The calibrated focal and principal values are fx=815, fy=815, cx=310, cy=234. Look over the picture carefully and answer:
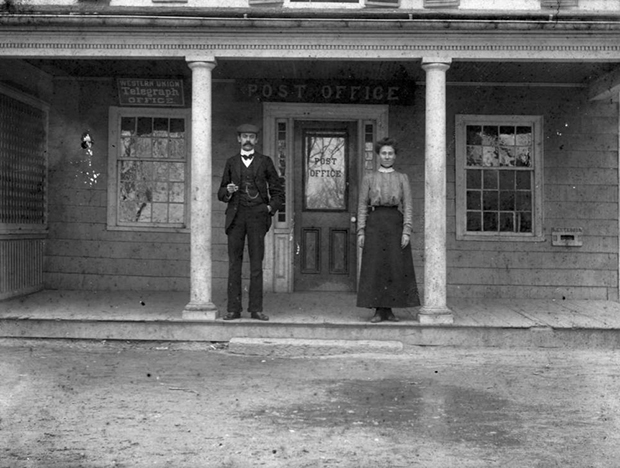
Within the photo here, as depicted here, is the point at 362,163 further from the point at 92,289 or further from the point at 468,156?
the point at 92,289

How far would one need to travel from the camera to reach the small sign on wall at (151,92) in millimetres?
11680

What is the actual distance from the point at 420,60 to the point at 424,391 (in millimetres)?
4148

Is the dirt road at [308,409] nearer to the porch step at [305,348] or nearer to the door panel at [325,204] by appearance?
the porch step at [305,348]

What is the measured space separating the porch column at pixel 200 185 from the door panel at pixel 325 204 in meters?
2.72

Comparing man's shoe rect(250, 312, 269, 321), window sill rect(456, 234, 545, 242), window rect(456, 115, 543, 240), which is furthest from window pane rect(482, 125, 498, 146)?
man's shoe rect(250, 312, 269, 321)

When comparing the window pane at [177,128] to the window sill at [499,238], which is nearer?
the window sill at [499,238]

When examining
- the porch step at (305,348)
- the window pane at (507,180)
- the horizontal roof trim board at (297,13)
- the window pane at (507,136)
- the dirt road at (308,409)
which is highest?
the horizontal roof trim board at (297,13)

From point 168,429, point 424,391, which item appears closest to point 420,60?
point 424,391

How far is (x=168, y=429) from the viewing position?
18.2 ft

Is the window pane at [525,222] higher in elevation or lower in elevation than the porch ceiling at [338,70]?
lower

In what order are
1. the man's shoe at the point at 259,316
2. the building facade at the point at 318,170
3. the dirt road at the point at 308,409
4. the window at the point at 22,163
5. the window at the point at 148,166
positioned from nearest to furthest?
the dirt road at the point at 308,409 → the man's shoe at the point at 259,316 → the window at the point at 22,163 → the building facade at the point at 318,170 → the window at the point at 148,166

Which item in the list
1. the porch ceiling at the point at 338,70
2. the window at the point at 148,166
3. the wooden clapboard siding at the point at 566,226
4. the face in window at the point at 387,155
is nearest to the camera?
the face in window at the point at 387,155

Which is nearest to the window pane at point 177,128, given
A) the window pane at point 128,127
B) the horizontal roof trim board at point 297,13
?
the window pane at point 128,127

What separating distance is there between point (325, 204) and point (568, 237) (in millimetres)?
3494
